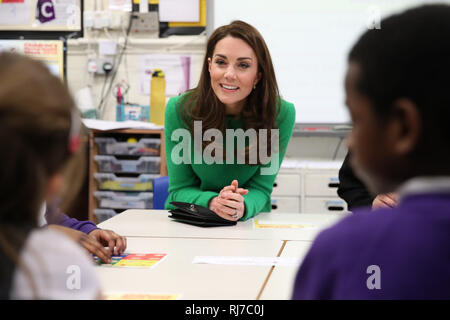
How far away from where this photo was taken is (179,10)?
3564 mm

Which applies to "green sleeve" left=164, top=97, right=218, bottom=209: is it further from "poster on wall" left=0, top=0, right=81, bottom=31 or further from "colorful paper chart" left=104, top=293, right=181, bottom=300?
"poster on wall" left=0, top=0, right=81, bottom=31

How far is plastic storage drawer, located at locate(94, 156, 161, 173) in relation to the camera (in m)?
3.20

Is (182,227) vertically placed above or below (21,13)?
below

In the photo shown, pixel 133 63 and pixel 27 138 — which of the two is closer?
pixel 27 138

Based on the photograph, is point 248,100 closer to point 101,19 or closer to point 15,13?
point 101,19

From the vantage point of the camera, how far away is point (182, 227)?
5.32 feet

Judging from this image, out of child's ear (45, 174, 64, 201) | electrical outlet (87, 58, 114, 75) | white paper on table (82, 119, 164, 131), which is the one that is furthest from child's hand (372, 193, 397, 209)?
electrical outlet (87, 58, 114, 75)

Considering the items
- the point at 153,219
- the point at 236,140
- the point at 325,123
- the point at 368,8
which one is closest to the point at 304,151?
the point at 325,123

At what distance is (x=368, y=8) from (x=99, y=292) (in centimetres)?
308

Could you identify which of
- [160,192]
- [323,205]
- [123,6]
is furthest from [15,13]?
[323,205]

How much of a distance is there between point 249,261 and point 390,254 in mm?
693

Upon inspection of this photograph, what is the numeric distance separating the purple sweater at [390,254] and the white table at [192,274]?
15.4 inches

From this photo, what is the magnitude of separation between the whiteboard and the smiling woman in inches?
56.3
